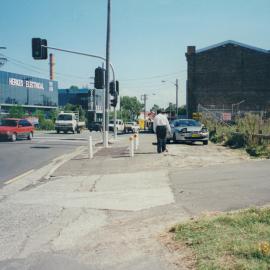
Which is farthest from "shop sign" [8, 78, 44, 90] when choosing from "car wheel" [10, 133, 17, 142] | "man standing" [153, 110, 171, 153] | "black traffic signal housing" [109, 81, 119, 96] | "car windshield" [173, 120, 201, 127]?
"man standing" [153, 110, 171, 153]

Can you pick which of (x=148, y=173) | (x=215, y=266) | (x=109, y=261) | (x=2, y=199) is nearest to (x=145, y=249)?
(x=109, y=261)

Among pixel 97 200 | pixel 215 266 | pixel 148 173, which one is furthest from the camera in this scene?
pixel 148 173

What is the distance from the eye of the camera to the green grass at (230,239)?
4516 millimetres

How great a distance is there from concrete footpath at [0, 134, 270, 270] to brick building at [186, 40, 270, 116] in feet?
132

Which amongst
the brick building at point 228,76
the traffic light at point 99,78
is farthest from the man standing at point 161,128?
the brick building at point 228,76

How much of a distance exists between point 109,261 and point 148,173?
7205 mm

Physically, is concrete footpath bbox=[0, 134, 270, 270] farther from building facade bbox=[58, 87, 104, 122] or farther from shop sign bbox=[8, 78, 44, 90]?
building facade bbox=[58, 87, 104, 122]

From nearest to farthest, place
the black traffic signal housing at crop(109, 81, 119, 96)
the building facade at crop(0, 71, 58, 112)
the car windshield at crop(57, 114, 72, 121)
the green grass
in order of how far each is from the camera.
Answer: the green grass, the black traffic signal housing at crop(109, 81, 119, 96), the car windshield at crop(57, 114, 72, 121), the building facade at crop(0, 71, 58, 112)

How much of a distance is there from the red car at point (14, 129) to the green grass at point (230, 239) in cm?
2408

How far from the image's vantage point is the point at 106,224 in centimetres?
671

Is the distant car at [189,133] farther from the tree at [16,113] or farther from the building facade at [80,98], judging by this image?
the building facade at [80,98]

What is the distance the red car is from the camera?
94.1 ft

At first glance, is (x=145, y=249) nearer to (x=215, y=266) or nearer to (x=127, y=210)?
(x=215, y=266)

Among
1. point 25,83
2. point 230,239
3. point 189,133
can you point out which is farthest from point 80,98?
point 230,239
